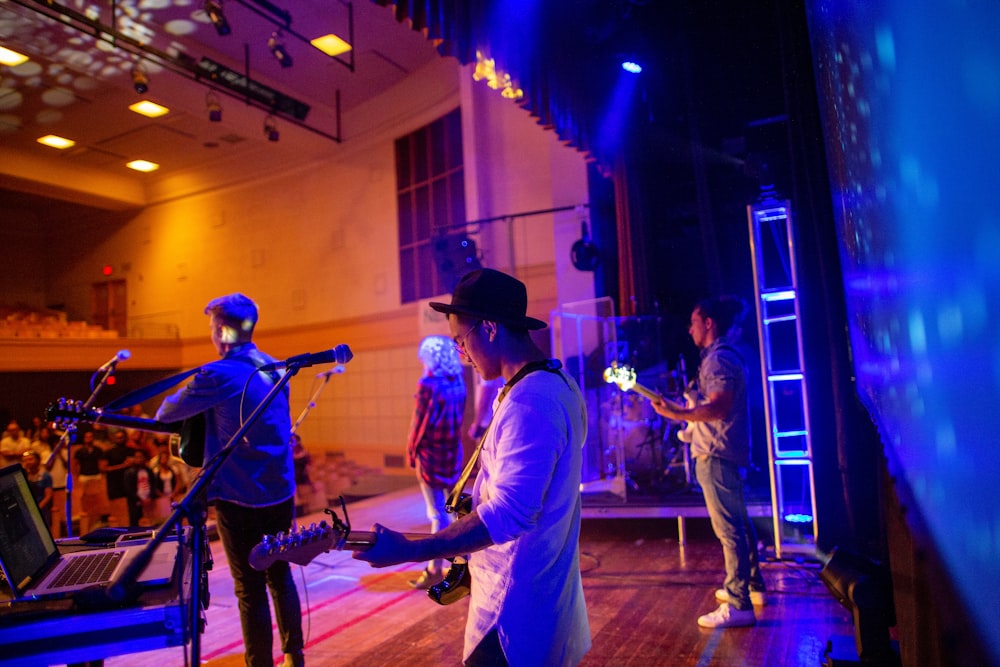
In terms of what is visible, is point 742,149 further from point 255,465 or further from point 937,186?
point 937,186

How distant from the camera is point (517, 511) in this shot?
1381 mm

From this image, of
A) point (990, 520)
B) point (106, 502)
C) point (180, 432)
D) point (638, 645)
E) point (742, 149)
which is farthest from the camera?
point (106, 502)

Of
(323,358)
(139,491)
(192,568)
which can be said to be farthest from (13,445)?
(192,568)

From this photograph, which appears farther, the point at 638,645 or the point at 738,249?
the point at 738,249

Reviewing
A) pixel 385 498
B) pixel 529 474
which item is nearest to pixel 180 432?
pixel 529 474

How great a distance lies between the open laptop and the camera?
158 cm

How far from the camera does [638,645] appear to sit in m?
3.34

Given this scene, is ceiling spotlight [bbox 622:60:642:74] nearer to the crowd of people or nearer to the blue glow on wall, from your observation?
the blue glow on wall

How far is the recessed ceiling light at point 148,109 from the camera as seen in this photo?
37.8 ft

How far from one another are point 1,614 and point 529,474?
4.06ft

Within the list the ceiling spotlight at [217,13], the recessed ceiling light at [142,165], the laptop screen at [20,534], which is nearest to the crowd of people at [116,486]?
the ceiling spotlight at [217,13]

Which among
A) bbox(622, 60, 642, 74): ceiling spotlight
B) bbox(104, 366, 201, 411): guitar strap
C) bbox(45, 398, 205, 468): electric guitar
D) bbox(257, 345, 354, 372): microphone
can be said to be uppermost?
bbox(622, 60, 642, 74): ceiling spotlight

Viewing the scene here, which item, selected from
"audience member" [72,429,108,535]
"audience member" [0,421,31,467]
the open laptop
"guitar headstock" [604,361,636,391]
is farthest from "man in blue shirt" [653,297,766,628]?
"audience member" [0,421,31,467]

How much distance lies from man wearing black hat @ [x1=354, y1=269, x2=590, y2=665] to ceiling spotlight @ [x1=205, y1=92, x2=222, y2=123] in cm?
962
